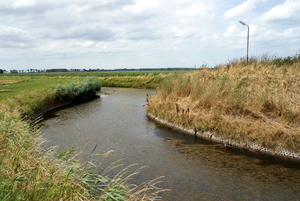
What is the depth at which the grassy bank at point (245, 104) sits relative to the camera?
923 cm

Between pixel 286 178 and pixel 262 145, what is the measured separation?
2095 millimetres

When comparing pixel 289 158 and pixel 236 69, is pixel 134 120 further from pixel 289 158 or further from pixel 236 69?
pixel 289 158

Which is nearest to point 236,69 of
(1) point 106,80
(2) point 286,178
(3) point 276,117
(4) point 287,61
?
(4) point 287,61

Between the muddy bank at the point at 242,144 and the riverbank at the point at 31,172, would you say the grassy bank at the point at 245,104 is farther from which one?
the riverbank at the point at 31,172

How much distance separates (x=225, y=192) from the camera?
20.9 feet

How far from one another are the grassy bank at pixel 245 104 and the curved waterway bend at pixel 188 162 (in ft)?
2.83

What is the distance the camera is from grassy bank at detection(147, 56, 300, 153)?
30.3 feet

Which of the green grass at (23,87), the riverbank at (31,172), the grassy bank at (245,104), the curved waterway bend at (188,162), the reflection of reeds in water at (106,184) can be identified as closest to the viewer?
the riverbank at (31,172)

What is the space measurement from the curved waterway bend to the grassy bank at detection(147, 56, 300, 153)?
86 cm

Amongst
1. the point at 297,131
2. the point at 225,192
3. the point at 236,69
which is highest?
the point at 236,69

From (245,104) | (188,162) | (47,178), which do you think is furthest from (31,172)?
(245,104)

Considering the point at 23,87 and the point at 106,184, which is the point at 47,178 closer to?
the point at 106,184

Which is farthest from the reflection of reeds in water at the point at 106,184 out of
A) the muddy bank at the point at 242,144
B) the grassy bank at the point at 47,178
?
the muddy bank at the point at 242,144

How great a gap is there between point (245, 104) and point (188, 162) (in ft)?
14.6
